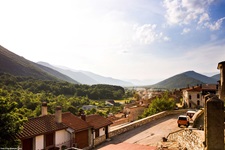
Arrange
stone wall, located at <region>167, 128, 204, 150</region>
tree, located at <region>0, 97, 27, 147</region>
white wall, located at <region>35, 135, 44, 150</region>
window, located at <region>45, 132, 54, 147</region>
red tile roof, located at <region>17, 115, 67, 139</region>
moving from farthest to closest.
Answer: window, located at <region>45, 132, 54, 147</region> < white wall, located at <region>35, 135, 44, 150</region> < red tile roof, located at <region>17, 115, 67, 139</region> < tree, located at <region>0, 97, 27, 147</region> < stone wall, located at <region>167, 128, 204, 150</region>

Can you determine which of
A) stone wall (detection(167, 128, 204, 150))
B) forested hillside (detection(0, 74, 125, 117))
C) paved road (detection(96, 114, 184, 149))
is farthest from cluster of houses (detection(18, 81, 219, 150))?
forested hillside (detection(0, 74, 125, 117))

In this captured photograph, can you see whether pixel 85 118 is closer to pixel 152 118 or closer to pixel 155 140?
pixel 155 140

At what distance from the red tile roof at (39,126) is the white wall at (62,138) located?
1.43 ft

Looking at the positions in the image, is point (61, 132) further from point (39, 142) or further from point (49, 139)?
point (39, 142)

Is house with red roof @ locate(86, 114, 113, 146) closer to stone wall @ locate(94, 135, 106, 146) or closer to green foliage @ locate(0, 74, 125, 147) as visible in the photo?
stone wall @ locate(94, 135, 106, 146)

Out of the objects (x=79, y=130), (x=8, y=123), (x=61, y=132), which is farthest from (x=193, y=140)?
(x=61, y=132)

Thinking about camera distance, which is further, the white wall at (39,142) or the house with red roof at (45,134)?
the white wall at (39,142)

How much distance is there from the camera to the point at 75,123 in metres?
20.1

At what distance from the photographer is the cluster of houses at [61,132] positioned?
1580cm

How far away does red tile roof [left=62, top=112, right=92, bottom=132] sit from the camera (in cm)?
1929

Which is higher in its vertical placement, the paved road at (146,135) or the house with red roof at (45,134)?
the house with red roof at (45,134)

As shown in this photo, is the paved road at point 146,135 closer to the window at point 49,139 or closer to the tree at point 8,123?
the window at point 49,139

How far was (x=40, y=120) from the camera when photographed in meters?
18.0

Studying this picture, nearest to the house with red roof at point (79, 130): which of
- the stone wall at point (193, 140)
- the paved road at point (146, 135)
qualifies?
the paved road at point (146, 135)
